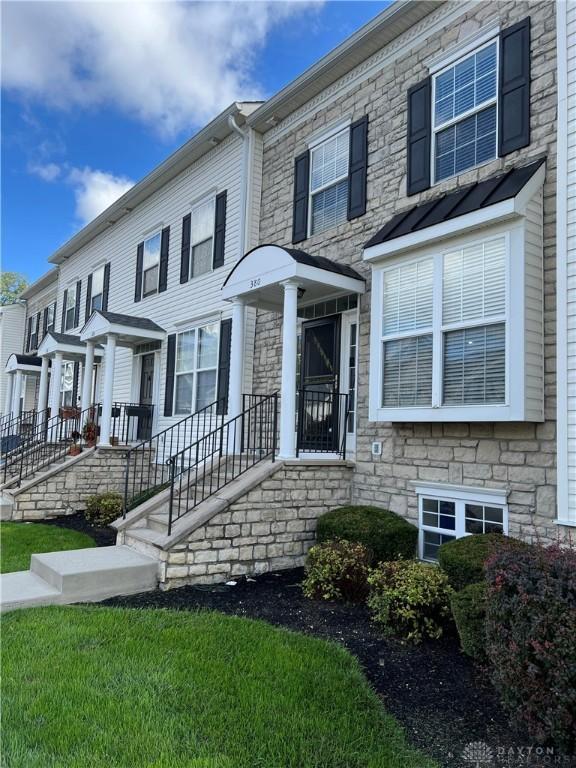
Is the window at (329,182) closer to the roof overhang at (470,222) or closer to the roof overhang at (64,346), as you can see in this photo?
the roof overhang at (470,222)

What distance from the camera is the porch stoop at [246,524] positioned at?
5977 millimetres

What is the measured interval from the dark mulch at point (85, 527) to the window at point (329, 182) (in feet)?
19.4

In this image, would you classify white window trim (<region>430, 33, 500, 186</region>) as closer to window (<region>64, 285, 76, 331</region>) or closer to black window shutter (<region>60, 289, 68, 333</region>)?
window (<region>64, 285, 76, 331</region>)

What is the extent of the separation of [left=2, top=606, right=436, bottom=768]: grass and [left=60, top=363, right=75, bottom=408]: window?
46.1 ft

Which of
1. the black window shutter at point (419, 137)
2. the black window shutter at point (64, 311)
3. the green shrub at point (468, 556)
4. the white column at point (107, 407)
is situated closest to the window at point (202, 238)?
the white column at point (107, 407)

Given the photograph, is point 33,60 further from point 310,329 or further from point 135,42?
point 310,329

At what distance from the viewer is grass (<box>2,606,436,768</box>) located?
8.87 ft

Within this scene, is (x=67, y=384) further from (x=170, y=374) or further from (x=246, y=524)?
(x=246, y=524)

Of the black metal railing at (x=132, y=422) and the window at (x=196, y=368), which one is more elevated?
the window at (x=196, y=368)

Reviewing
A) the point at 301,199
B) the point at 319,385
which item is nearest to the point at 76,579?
the point at 319,385

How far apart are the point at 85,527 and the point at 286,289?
5.54 metres

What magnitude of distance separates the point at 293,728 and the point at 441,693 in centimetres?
116

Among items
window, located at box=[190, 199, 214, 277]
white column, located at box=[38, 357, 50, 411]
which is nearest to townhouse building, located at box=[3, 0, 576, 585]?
window, located at box=[190, 199, 214, 277]

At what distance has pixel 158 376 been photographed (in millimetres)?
12703
